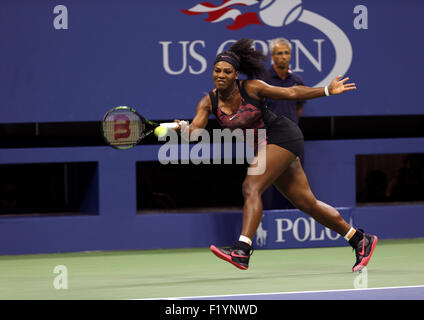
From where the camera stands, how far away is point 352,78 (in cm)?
898

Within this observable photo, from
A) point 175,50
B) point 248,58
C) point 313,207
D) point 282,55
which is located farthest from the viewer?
point 175,50

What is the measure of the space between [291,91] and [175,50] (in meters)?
2.26

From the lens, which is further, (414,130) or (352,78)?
(414,130)

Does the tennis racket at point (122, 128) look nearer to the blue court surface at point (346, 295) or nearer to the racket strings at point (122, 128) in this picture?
the racket strings at point (122, 128)

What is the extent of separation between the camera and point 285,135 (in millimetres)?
6836

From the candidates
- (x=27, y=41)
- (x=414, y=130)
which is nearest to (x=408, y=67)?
(x=414, y=130)

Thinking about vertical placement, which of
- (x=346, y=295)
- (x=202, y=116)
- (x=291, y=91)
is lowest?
(x=346, y=295)

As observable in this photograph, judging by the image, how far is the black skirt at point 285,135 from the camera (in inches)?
268

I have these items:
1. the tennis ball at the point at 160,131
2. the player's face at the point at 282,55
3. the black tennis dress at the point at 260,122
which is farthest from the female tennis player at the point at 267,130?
the player's face at the point at 282,55

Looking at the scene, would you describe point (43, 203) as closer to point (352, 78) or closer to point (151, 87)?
point (151, 87)

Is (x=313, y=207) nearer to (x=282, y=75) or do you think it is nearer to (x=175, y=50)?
(x=282, y=75)

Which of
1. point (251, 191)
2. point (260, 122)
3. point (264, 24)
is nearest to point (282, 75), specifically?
point (264, 24)
